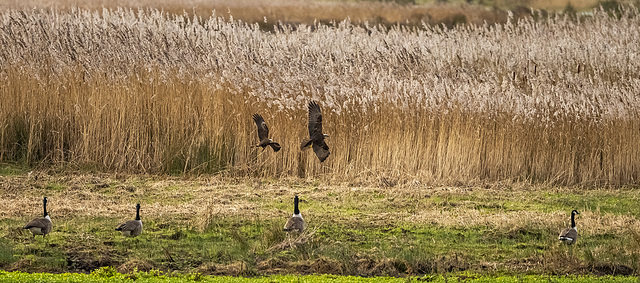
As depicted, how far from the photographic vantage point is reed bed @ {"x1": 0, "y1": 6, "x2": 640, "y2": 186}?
1198 centimetres

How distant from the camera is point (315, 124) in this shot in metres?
8.75

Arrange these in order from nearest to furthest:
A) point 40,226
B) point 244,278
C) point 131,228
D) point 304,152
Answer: point 244,278 < point 40,226 < point 131,228 < point 304,152

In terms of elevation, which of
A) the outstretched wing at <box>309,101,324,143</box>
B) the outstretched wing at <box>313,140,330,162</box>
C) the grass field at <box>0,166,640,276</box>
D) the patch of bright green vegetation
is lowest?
the patch of bright green vegetation

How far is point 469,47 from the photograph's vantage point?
16.2 meters

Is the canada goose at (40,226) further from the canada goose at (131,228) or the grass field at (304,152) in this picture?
the canada goose at (131,228)

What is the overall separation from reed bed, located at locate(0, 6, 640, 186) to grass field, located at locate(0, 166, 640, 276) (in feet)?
1.74

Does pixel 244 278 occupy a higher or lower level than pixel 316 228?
lower

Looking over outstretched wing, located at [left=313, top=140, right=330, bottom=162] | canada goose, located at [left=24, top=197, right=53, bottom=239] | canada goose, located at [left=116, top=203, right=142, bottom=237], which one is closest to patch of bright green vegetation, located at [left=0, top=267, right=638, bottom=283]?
canada goose, located at [left=116, top=203, right=142, bottom=237]

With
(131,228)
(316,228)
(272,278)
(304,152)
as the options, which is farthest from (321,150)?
(304,152)

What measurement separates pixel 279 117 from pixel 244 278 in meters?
5.64

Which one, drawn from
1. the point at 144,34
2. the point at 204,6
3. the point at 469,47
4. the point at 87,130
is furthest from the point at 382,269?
the point at 204,6

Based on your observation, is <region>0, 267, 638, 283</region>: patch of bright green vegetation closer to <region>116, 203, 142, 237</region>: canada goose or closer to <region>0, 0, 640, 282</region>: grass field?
<region>0, 0, 640, 282</region>: grass field

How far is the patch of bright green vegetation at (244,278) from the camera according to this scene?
6.45 metres

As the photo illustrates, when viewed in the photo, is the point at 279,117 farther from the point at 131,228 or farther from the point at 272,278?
the point at 272,278
